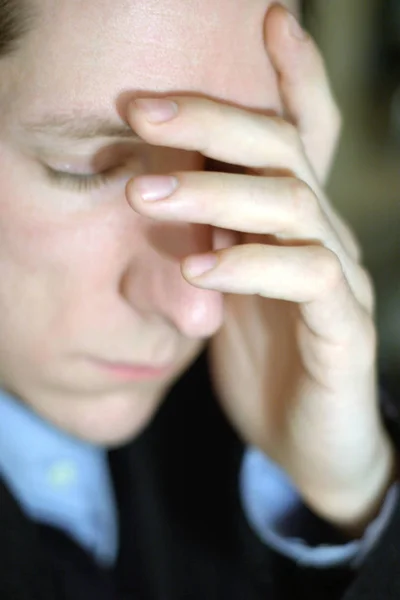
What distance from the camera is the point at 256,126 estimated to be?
1.77 feet

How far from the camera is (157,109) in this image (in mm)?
487

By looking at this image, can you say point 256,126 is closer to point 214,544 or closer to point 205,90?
point 205,90

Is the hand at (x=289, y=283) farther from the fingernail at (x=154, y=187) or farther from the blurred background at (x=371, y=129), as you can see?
the blurred background at (x=371, y=129)

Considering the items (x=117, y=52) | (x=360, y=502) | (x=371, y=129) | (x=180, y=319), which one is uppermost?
(x=117, y=52)

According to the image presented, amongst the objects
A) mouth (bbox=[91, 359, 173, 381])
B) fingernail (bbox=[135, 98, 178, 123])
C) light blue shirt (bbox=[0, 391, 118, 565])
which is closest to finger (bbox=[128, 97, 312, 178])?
fingernail (bbox=[135, 98, 178, 123])

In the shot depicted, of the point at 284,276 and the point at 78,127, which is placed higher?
the point at 78,127

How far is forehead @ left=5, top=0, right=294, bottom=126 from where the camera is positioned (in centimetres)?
52

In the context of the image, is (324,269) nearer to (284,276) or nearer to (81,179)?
(284,276)

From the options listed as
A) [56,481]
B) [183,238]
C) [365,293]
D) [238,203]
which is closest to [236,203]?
[238,203]

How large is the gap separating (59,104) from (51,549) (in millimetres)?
502

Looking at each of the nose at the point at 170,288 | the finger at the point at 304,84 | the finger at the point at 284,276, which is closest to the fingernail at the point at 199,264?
the finger at the point at 284,276

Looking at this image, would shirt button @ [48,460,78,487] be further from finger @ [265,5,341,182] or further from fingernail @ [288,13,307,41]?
fingernail @ [288,13,307,41]

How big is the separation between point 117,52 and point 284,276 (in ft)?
0.68

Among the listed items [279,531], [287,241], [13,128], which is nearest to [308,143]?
[287,241]
